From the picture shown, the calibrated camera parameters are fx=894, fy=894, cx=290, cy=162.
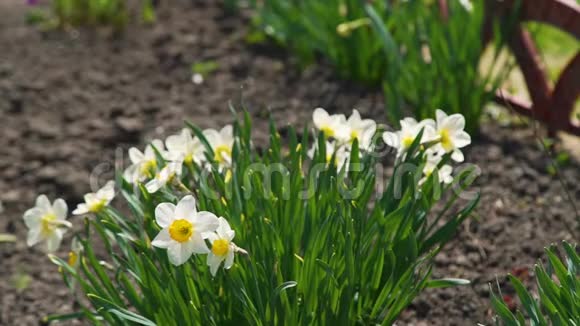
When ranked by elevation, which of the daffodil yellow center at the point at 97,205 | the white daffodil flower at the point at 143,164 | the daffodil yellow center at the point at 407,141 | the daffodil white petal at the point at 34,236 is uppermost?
the daffodil yellow center at the point at 407,141

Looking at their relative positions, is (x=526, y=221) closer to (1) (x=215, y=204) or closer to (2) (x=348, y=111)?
(2) (x=348, y=111)

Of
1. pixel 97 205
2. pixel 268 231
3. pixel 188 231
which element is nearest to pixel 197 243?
pixel 188 231

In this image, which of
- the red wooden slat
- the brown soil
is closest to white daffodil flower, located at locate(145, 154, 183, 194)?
the brown soil

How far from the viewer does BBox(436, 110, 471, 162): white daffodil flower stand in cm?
Result: 221

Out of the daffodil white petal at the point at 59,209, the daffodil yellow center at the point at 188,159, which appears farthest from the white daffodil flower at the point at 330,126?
the daffodil white petal at the point at 59,209

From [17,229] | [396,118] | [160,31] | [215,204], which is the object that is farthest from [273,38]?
[215,204]

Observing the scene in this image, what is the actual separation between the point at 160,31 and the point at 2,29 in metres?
0.86

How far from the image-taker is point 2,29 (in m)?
4.64

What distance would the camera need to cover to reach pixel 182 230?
185cm

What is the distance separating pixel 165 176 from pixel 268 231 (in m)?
0.27

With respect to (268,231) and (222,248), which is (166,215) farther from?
(268,231)

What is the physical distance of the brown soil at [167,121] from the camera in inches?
109

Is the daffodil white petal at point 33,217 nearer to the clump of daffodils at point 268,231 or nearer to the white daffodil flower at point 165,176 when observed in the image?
the clump of daffodils at point 268,231

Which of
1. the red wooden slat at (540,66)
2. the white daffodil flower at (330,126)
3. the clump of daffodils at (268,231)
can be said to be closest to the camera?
the clump of daffodils at (268,231)
